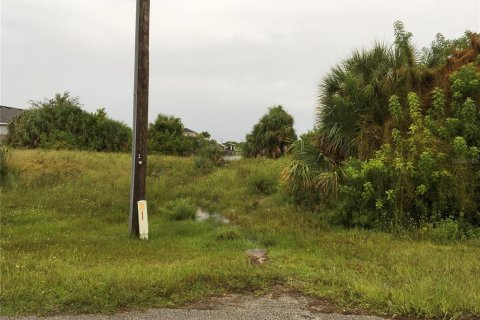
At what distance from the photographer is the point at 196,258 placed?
7520 millimetres

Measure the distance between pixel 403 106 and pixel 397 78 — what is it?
895 mm

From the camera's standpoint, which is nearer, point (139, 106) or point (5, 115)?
point (139, 106)

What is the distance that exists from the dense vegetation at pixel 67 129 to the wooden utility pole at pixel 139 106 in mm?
24248

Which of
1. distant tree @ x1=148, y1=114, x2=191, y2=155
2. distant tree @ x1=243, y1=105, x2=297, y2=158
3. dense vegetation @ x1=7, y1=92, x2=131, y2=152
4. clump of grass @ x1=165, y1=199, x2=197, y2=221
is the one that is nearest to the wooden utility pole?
clump of grass @ x1=165, y1=199, x2=197, y2=221

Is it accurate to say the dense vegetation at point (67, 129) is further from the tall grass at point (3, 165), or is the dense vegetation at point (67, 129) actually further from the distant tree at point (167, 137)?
the tall grass at point (3, 165)

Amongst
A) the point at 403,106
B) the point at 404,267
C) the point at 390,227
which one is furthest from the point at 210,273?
the point at 403,106

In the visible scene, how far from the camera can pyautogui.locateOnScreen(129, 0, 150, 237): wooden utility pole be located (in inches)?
388

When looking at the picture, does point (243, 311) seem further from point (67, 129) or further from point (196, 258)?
point (67, 129)

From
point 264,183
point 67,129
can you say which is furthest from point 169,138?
point 264,183

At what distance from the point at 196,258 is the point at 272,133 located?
2068cm

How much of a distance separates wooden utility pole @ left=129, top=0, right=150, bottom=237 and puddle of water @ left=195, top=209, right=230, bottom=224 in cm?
282

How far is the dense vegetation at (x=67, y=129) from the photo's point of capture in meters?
33.6

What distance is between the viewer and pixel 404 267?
677cm

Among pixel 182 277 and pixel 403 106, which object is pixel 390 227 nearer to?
pixel 403 106
